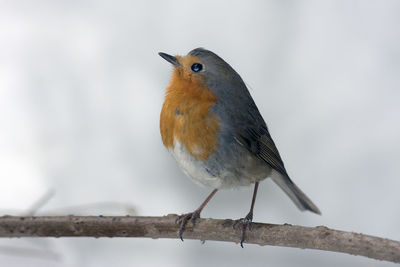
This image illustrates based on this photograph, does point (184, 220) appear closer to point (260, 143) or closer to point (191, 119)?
point (191, 119)

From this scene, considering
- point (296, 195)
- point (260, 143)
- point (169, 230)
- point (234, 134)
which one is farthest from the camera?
point (296, 195)

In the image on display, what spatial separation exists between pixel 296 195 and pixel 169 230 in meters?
0.99

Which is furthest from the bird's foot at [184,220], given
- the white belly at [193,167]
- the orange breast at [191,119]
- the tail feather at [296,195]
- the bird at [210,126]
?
the tail feather at [296,195]

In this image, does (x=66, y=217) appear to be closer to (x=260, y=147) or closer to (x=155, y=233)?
(x=155, y=233)

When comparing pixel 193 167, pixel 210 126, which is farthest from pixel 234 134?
pixel 193 167

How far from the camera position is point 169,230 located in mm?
2852

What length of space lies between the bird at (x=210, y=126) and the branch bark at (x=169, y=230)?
0.21 ft

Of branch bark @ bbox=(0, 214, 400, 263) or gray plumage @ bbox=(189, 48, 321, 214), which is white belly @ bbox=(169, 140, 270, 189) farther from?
branch bark @ bbox=(0, 214, 400, 263)

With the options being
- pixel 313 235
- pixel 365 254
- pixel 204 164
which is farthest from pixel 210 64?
pixel 365 254

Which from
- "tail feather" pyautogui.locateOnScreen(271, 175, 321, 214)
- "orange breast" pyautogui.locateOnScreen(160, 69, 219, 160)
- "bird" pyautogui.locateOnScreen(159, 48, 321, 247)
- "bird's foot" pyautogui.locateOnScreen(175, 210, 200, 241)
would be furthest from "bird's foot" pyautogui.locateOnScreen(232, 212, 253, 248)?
"tail feather" pyautogui.locateOnScreen(271, 175, 321, 214)

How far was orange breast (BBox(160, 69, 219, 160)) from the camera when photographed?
2.88m

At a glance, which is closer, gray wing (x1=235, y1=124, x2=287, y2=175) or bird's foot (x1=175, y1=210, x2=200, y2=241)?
bird's foot (x1=175, y1=210, x2=200, y2=241)

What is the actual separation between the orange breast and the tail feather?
73 centimetres

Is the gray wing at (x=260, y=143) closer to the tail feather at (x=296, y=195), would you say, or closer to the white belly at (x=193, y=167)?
the tail feather at (x=296, y=195)
